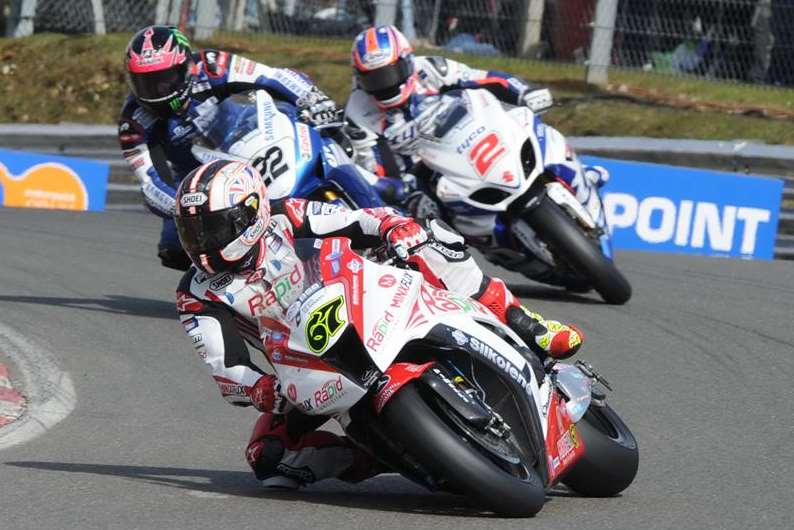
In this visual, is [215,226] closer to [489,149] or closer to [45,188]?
[489,149]

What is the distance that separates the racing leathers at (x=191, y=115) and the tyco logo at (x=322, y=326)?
4.70 metres

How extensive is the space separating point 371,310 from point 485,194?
516cm

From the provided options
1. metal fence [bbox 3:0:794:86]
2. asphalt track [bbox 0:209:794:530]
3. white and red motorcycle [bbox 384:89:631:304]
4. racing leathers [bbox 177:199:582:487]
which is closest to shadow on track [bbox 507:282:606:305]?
asphalt track [bbox 0:209:794:530]

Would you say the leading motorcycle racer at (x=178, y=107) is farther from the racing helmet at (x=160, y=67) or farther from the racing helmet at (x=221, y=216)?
the racing helmet at (x=221, y=216)

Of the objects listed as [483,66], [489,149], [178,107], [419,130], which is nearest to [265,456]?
[178,107]

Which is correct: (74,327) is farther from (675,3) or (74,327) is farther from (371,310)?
(675,3)

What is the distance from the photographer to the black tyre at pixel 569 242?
9789 millimetres

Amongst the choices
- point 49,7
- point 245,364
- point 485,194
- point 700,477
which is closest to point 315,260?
point 245,364

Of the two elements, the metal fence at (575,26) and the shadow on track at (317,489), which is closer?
the shadow on track at (317,489)

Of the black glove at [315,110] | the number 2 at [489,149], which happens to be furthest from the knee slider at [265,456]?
the number 2 at [489,149]

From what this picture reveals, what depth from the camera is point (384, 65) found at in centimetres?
1037

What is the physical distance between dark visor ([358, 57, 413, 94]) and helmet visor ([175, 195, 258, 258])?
510cm

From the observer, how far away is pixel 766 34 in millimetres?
15016

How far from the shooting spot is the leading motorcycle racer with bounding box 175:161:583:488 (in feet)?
17.6
